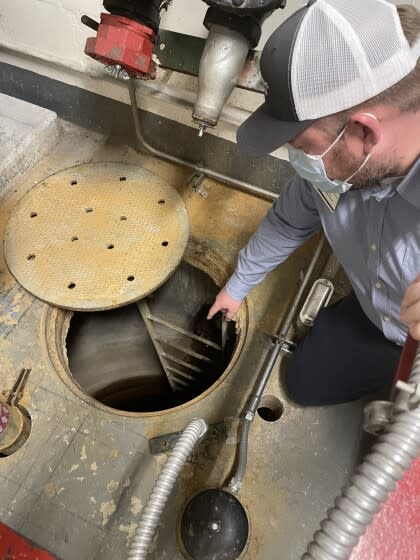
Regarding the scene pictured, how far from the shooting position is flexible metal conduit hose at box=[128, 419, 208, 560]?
2.34ft

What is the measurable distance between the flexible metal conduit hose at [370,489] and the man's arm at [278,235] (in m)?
0.62

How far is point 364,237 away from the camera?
892 mm

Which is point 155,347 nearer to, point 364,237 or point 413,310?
point 364,237

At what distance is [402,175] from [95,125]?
123 cm

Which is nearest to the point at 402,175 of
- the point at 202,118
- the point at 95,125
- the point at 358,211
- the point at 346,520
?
the point at 358,211

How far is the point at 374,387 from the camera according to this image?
1.10 metres

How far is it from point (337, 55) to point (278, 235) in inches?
20.7

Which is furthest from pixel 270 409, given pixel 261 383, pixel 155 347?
pixel 155 347

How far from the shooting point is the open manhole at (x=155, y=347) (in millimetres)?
1589

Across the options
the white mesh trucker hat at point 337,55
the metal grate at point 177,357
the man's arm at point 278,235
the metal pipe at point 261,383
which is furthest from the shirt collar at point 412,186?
the metal grate at point 177,357

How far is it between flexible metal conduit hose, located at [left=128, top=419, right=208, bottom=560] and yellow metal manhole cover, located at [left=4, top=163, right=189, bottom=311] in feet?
1.67

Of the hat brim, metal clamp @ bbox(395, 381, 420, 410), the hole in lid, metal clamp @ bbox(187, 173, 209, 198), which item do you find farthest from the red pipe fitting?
the hole in lid

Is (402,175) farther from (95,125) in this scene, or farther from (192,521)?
(95,125)

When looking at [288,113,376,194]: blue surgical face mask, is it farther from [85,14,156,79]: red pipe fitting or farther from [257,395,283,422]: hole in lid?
[257,395,283,422]: hole in lid
